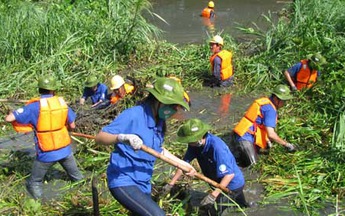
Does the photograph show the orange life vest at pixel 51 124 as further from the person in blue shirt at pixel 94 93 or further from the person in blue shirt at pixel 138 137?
the person in blue shirt at pixel 94 93

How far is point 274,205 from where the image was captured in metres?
5.18

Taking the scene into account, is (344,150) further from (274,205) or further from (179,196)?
(179,196)

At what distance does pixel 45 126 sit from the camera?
5.15 meters

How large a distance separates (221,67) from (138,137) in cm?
552

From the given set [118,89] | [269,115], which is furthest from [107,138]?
[118,89]

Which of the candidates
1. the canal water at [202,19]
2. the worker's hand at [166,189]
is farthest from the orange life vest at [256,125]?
the canal water at [202,19]

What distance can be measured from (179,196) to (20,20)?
6.46 meters

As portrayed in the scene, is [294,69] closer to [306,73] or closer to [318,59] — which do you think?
[306,73]

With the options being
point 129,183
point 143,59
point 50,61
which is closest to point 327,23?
point 143,59

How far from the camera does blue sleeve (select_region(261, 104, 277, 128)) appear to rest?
19.2ft

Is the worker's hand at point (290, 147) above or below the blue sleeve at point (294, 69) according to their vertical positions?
below

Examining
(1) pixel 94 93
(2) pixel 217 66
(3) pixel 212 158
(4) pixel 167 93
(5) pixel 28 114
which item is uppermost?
(4) pixel 167 93

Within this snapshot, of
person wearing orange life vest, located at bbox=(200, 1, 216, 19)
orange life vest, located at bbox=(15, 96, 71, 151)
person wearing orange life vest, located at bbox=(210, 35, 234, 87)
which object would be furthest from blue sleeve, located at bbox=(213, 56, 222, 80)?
person wearing orange life vest, located at bbox=(200, 1, 216, 19)

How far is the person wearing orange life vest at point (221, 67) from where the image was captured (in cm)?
890
